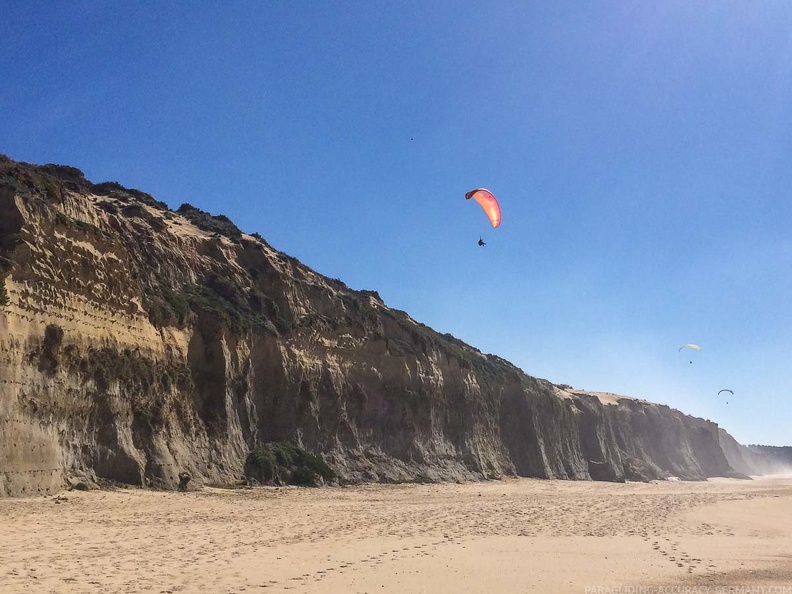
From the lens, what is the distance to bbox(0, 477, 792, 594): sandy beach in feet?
27.2

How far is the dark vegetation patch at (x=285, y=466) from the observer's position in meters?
25.2

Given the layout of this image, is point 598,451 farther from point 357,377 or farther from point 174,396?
point 174,396

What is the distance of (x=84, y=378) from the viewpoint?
19.0 meters

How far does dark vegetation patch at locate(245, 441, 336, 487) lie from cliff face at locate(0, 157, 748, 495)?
0.79 meters

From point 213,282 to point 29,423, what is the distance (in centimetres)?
1545

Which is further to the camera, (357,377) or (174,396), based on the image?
(357,377)

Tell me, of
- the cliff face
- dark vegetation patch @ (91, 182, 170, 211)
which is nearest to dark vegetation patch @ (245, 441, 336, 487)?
the cliff face

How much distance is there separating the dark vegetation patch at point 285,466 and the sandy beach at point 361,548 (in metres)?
5.84

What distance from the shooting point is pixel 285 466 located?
1049 inches

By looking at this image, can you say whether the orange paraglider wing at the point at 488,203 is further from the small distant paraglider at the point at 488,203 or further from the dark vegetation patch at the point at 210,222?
the dark vegetation patch at the point at 210,222

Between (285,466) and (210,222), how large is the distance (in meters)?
17.5

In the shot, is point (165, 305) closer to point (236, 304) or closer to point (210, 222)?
point (236, 304)

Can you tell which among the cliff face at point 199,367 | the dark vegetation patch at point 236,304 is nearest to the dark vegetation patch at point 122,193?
the cliff face at point 199,367

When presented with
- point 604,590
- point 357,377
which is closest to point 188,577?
point 604,590
